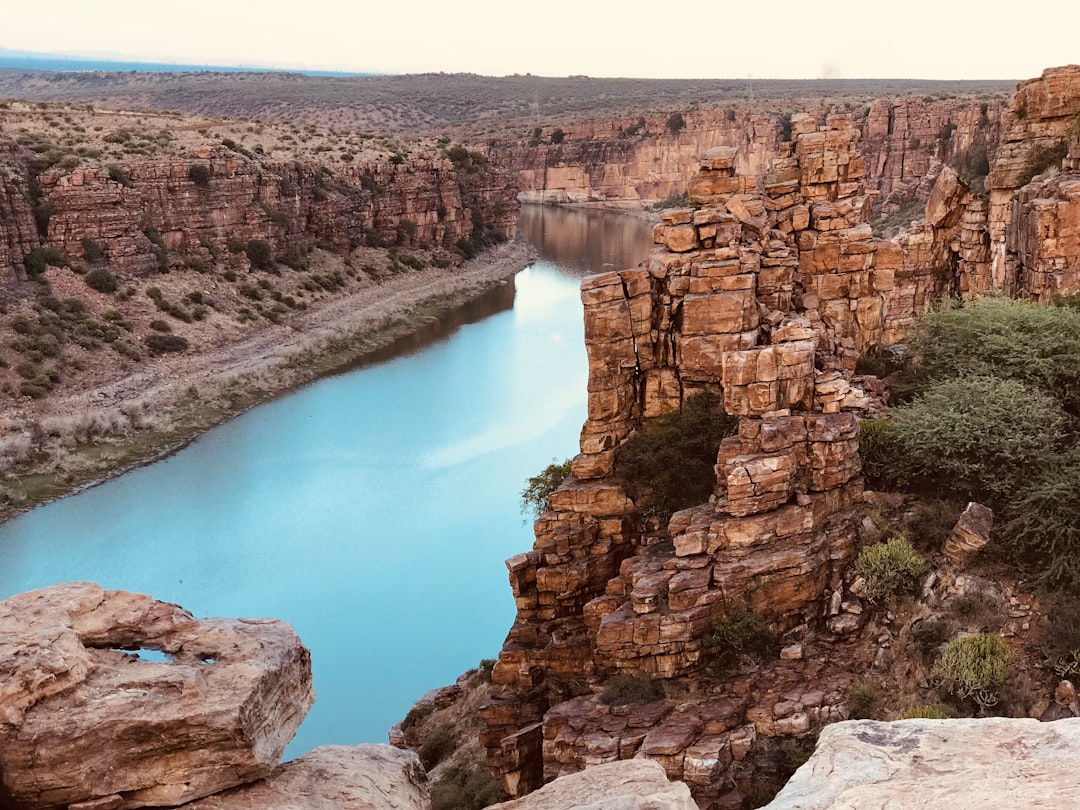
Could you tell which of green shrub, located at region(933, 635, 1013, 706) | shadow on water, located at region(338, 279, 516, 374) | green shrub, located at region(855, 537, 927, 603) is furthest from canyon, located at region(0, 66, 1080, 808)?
shadow on water, located at region(338, 279, 516, 374)

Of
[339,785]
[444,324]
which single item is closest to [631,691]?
[339,785]

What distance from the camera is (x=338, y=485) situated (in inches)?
1336

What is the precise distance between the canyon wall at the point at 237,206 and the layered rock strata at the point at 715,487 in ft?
113

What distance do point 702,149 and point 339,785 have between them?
343ft

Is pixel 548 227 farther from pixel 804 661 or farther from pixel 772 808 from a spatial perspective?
pixel 772 808

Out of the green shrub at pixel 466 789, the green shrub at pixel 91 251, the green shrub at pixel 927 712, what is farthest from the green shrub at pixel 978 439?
the green shrub at pixel 91 251

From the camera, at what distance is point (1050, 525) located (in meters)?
14.6

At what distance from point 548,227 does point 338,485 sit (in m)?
66.2

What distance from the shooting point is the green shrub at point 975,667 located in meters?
13.1

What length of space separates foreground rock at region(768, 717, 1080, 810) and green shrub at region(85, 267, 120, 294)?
45.7m

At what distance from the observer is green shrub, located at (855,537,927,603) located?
15.0 m

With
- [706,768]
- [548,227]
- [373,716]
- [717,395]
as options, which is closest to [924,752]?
[706,768]

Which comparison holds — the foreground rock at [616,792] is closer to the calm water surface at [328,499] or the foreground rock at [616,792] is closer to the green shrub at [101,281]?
the calm water surface at [328,499]

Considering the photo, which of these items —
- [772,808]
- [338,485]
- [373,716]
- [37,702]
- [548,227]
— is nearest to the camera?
[772,808]
